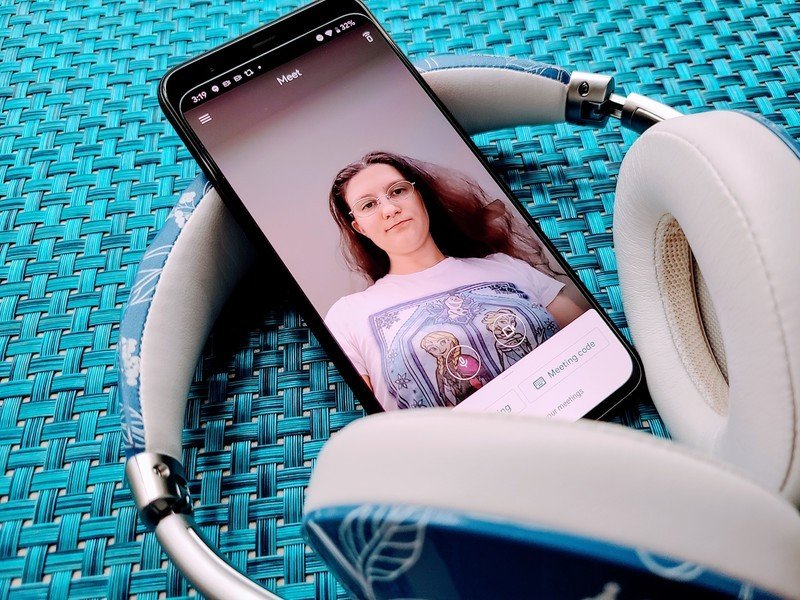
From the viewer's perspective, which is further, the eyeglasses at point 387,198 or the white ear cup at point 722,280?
the eyeglasses at point 387,198

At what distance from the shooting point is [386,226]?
301mm

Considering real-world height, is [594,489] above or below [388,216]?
below

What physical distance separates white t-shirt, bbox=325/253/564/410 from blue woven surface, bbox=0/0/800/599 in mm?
25

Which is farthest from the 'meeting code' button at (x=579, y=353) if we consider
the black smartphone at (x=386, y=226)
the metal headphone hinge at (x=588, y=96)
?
the metal headphone hinge at (x=588, y=96)

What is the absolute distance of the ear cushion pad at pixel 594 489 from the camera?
5.3 inches

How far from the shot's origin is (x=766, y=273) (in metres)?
0.19

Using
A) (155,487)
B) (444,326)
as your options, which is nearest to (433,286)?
(444,326)

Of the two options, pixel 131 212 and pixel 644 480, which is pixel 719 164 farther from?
pixel 131 212

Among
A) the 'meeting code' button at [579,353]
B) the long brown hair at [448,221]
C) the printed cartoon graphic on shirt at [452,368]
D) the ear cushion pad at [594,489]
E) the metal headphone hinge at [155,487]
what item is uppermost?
the long brown hair at [448,221]

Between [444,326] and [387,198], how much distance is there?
0.06m

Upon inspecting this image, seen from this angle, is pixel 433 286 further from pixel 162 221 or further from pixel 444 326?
pixel 162 221

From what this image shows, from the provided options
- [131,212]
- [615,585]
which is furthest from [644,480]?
[131,212]

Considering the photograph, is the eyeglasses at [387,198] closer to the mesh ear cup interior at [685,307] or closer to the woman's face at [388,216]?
the woman's face at [388,216]

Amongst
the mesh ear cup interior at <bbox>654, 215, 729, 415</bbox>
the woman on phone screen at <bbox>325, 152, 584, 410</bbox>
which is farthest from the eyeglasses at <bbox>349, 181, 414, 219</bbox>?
the mesh ear cup interior at <bbox>654, 215, 729, 415</bbox>
